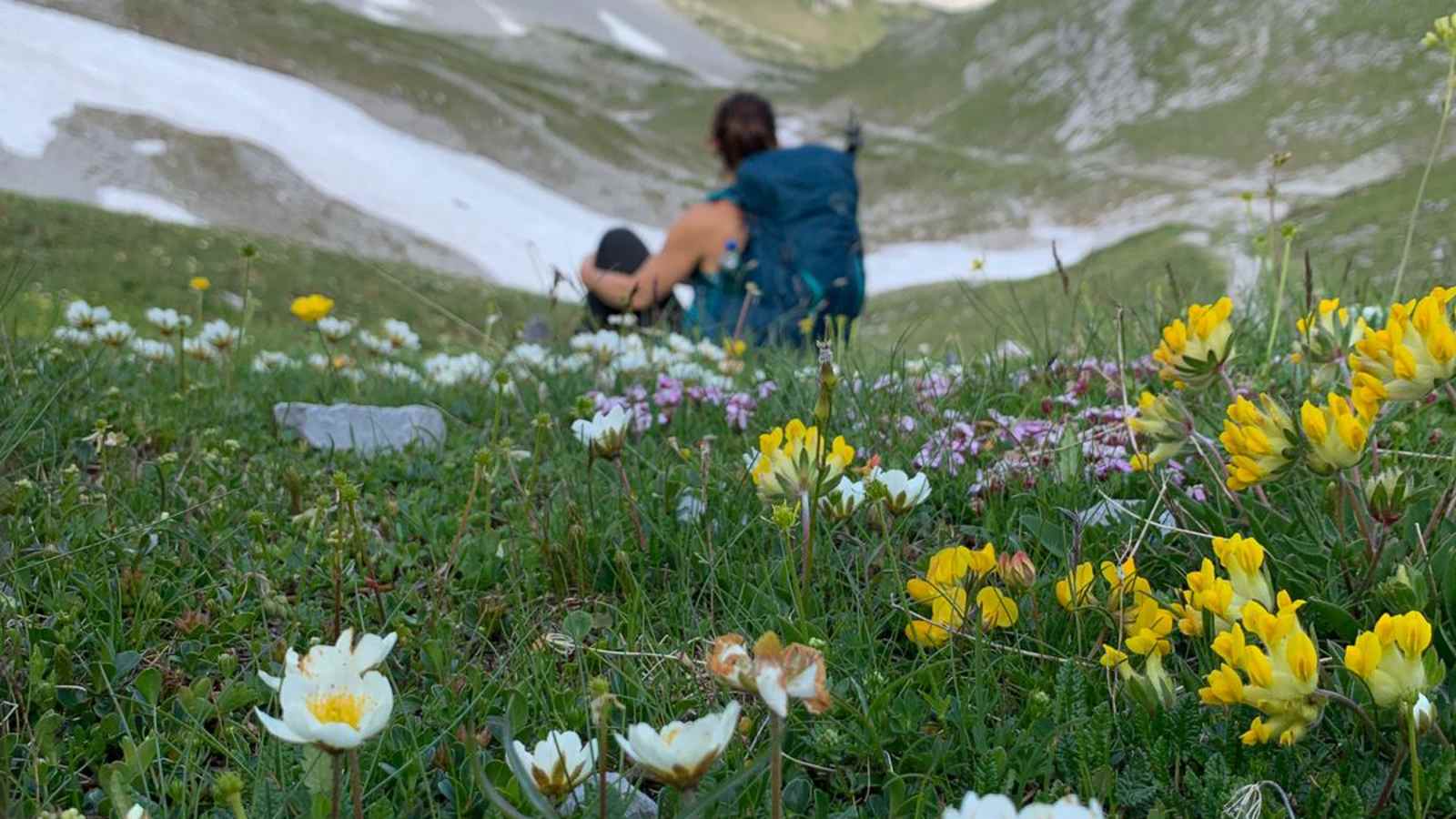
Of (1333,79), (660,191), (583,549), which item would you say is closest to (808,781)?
(583,549)

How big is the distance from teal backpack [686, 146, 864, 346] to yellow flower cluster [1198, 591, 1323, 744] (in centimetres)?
601

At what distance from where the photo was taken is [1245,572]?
1.60 metres

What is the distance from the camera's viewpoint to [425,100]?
47.3m

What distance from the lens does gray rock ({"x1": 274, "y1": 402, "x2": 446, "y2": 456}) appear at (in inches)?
138

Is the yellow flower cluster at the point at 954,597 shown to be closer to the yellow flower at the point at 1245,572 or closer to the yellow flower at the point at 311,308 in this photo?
the yellow flower at the point at 1245,572

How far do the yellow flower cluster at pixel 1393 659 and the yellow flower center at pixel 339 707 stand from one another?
126 cm

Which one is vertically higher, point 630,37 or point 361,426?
point 630,37

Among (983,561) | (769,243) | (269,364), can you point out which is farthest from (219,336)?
(769,243)

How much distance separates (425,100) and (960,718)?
49762mm

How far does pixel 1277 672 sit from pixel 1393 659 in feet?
0.50

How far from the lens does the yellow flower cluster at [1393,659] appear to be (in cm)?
136

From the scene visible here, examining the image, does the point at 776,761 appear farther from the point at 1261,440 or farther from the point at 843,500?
the point at 1261,440

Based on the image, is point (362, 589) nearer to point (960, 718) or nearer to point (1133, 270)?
point (960, 718)

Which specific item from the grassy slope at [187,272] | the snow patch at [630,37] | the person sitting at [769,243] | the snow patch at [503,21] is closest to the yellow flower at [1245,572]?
the person sitting at [769,243]
